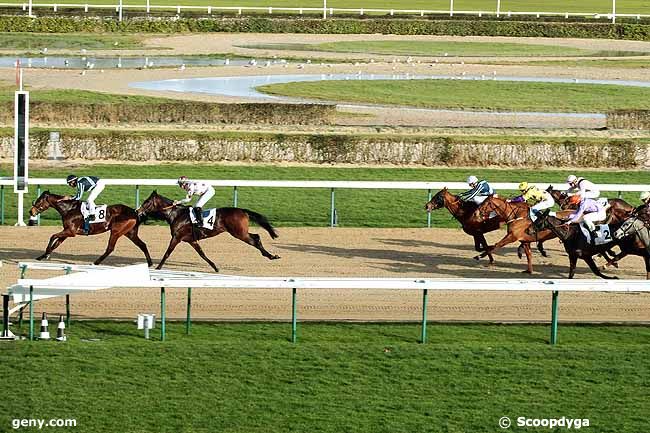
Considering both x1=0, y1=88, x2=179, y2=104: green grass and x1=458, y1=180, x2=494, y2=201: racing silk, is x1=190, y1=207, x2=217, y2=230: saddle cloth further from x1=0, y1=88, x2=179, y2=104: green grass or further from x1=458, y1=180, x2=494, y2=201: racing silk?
x1=0, y1=88, x2=179, y2=104: green grass

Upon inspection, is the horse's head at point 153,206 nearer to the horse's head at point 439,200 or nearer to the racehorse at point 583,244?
the horse's head at point 439,200

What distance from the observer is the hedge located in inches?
2156

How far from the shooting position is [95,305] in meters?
15.5

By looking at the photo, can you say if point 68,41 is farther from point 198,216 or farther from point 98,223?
point 198,216

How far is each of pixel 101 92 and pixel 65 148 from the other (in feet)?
29.7

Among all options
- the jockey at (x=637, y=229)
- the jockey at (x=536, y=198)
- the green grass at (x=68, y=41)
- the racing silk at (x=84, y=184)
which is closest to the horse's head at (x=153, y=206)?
the racing silk at (x=84, y=184)

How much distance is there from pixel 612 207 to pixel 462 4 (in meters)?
57.9

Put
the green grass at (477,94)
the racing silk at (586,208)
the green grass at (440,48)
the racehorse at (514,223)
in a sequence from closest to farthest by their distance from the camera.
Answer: the racing silk at (586,208) → the racehorse at (514,223) → the green grass at (477,94) → the green grass at (440,48)

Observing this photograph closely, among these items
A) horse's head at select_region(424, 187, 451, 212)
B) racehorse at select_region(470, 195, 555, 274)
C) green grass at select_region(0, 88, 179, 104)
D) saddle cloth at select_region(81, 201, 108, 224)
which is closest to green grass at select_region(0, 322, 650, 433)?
saddle cloth at select_region(81, 201, 108, 224)

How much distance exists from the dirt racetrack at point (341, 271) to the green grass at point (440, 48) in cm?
3010

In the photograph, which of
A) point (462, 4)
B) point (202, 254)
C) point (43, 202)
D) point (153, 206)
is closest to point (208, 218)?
point (202, 254)

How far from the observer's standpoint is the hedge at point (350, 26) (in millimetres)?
54750

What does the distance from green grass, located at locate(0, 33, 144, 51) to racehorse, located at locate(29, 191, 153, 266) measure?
3101 cm

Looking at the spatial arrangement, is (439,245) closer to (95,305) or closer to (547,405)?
(95,305)
